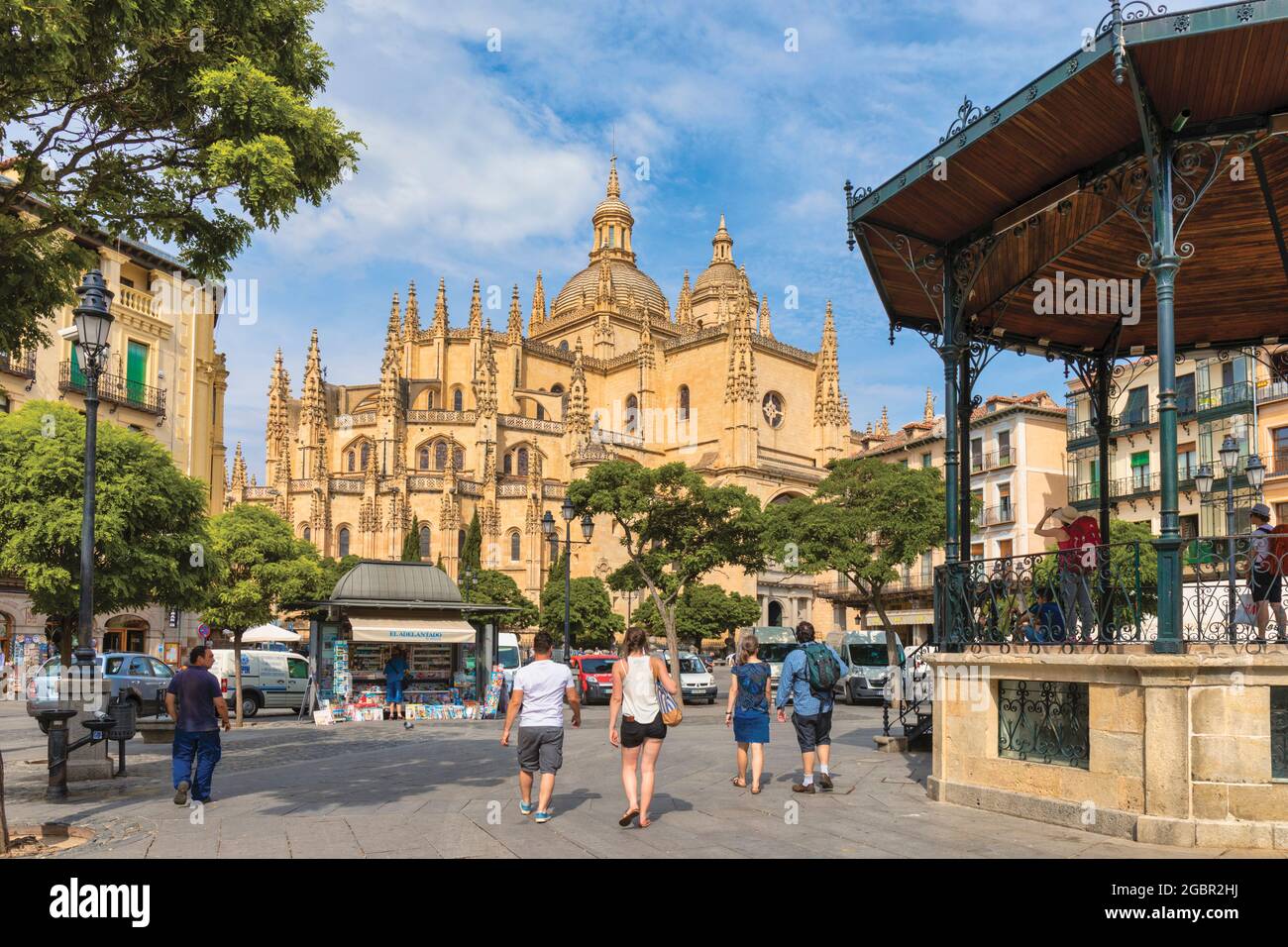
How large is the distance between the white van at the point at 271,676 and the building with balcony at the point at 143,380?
363 inches

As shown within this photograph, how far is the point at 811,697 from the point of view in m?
10.3

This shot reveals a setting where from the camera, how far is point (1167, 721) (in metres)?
7.45

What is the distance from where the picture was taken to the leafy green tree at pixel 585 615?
5228cm

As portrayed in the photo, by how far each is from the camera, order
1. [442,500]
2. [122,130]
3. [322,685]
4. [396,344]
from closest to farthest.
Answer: [122,130]
[322,685]
[442,500]
[396,344]

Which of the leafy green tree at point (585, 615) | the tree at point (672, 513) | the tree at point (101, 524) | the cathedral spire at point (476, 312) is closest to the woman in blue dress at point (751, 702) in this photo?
the tree at point (101, 524)

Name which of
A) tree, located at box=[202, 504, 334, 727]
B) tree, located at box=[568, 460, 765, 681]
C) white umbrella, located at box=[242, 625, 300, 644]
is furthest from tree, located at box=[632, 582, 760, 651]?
white umbrella, located at box=[242, 625, 300, 644]

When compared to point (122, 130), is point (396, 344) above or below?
above

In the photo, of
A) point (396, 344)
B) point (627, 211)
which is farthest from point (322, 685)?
point (627, 211)

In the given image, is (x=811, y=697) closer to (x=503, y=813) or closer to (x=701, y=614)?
(x=503, y=813)

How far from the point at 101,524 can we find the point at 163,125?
43.1 feet

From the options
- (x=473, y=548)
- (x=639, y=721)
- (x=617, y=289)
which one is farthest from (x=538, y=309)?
(x=639, y=721)

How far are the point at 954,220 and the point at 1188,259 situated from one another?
10.3 feet

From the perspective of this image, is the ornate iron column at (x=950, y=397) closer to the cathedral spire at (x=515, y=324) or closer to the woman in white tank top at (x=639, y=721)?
the woman in white tank top at (x=639, y=721)

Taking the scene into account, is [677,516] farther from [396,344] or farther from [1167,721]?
[396,344]
